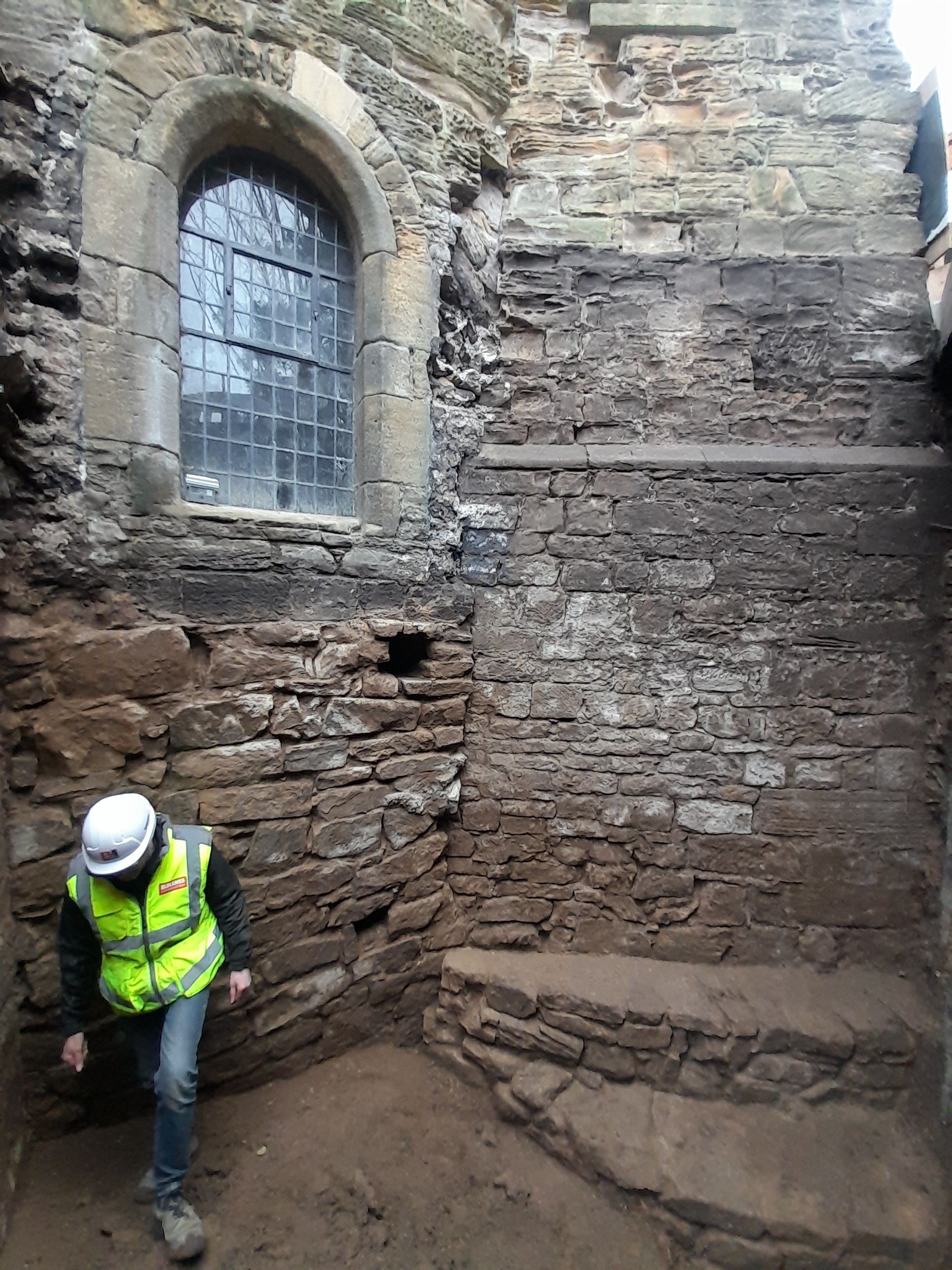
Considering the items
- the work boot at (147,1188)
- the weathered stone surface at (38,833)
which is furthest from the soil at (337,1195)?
the weathered stone surface at (38,833)

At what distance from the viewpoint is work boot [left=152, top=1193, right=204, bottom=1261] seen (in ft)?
7.91

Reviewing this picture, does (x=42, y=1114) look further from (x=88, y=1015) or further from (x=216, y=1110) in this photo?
(x=216, y=1110)

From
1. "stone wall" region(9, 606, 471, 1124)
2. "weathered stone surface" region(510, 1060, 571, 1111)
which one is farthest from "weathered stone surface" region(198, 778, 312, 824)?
"weathered stone surface" region(510, 1060, 571, 1111)

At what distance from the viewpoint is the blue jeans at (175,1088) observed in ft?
7.87

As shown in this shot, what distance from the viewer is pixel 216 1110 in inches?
119

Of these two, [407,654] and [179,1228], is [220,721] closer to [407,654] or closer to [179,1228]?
[407,654]

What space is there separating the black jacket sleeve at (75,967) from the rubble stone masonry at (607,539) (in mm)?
699

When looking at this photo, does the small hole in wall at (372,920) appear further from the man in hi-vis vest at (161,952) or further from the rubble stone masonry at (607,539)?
the man in hi-vis vest at (161,952)

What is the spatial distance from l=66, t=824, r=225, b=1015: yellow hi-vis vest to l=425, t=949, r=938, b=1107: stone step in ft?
5.43

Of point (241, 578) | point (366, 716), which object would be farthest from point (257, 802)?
point (241, 578)

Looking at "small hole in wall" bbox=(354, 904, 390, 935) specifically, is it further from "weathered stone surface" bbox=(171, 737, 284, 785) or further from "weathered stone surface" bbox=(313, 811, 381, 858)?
"weathered stone surface" bbox=(171, 737, 284, 785)

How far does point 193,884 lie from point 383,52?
12.8ft

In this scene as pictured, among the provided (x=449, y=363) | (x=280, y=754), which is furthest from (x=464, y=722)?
(x=449, y=363)

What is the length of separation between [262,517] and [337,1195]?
9.64ft
